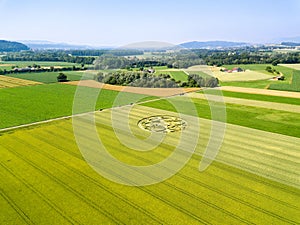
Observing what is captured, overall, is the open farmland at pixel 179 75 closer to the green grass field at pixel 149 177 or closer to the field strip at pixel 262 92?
the field strip at pixel 262 92

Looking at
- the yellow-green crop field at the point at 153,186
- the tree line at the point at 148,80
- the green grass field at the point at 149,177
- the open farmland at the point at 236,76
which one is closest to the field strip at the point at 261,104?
the green grass field at the point at 149,177

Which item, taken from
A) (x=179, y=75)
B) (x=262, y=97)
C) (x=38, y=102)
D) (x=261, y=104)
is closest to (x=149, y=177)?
(x=261, y=104)

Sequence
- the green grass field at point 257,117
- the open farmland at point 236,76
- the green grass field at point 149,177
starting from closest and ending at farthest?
the green grass field at point 149,177 → the green grass field at point 257,117 → the open farmland at point 236,76

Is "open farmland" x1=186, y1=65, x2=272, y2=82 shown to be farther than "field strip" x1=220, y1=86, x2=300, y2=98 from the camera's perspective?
Yes

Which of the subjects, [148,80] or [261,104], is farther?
[148,80]

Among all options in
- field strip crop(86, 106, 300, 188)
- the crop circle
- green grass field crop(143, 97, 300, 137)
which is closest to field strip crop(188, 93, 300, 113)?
green grass field crop(143, 97, 300, 137)

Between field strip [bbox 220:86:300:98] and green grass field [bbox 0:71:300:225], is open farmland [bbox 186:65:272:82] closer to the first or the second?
field strip [bbox 220:86:300:98]

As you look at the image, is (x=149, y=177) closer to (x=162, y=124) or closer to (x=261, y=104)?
(x=162, y=124)
